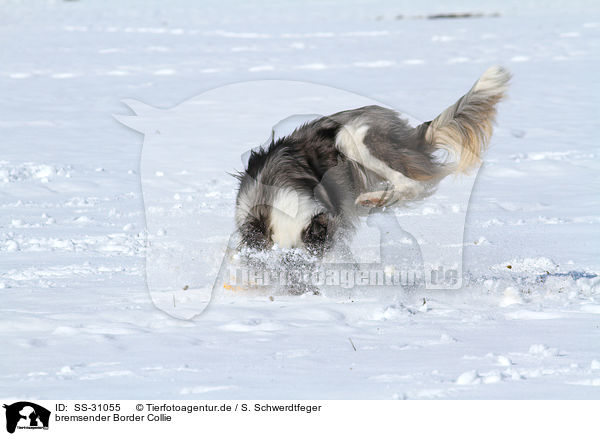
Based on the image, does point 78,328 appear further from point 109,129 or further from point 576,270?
point 109,129

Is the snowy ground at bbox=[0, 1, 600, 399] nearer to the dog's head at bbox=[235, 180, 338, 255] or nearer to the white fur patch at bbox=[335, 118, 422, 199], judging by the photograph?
the dog's head at bbox=[235, 180, 338, 255]

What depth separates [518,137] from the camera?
33.1 feet

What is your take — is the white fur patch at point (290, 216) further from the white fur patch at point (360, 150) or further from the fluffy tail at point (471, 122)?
the fluffy tail at point (471, 122)

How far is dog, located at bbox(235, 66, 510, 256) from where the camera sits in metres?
4.74

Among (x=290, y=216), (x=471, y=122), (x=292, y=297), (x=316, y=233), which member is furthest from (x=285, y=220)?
(x=471, y=122)

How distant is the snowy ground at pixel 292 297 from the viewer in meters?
3.32

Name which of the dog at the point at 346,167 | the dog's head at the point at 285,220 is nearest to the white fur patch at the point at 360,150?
the dog at the point at 346,167

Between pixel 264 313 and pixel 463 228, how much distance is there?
2.19 metres
